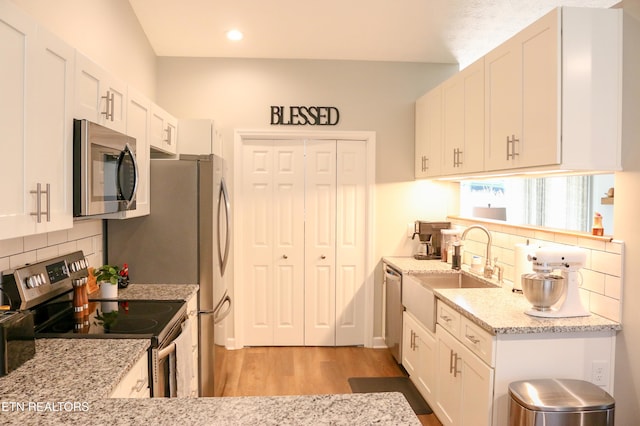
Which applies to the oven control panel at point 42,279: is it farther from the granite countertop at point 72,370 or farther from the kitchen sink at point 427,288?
the kitchen sink at point 427,288

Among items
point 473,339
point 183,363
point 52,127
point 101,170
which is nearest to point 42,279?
point 101,170

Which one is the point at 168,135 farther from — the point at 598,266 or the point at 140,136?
the point at 598,266

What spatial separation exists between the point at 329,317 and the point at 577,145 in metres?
3.00

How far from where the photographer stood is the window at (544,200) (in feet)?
8.92

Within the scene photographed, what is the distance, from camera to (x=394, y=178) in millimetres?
4641

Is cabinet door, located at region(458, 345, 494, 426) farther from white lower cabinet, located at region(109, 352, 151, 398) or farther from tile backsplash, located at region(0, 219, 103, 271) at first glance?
tile backsplash, located at region(0, 219, 103, 271)

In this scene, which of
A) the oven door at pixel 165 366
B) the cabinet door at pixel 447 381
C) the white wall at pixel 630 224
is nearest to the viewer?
the oven door at pixel 165 366

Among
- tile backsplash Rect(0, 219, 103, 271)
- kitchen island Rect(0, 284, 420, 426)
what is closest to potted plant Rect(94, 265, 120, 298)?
tile backsplash Rect(0, 219, 103, 271)

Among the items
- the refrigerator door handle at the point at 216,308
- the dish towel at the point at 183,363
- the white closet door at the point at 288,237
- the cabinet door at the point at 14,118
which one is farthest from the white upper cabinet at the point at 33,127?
the white closet door at the point at 288,237

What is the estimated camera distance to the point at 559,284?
239 centimetres

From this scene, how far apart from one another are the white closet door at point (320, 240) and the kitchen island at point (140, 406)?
304 centimetres

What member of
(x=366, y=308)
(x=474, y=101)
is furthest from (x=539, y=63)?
(x=366, y=308)

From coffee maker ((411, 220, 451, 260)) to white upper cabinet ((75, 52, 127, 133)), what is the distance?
2819mm

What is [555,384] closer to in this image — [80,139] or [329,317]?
[80,139]
